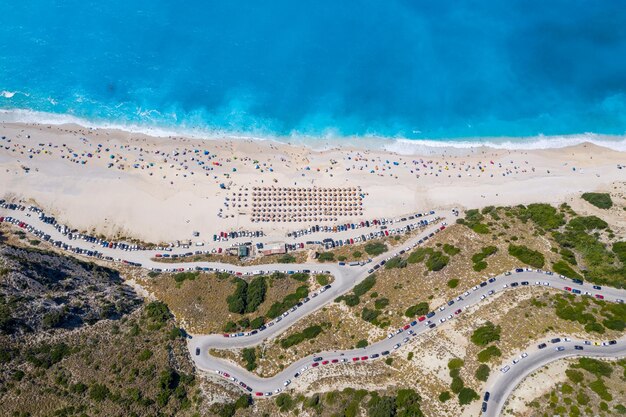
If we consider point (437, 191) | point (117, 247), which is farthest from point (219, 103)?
point (437, 191)

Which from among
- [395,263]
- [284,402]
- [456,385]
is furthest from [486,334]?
[284,402]

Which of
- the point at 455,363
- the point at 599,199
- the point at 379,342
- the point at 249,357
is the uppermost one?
the point at 599,199

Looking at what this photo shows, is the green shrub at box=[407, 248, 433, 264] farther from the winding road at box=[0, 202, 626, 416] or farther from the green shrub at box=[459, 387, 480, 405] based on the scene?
the green shrub at box=[459, 387, 480, 405]

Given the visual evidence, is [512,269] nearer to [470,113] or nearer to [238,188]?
[470,113]

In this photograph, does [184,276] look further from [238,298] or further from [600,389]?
[600,389]

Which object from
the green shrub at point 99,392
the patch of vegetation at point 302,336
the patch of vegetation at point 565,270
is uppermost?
the patch of vegetation at point 565,270

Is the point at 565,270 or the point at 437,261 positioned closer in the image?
the point at 565,270

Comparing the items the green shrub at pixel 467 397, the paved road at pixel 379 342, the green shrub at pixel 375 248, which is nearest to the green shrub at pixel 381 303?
the paved road at pixel 379 342

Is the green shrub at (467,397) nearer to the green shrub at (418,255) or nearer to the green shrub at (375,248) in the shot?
the green shrub at (418,255)
